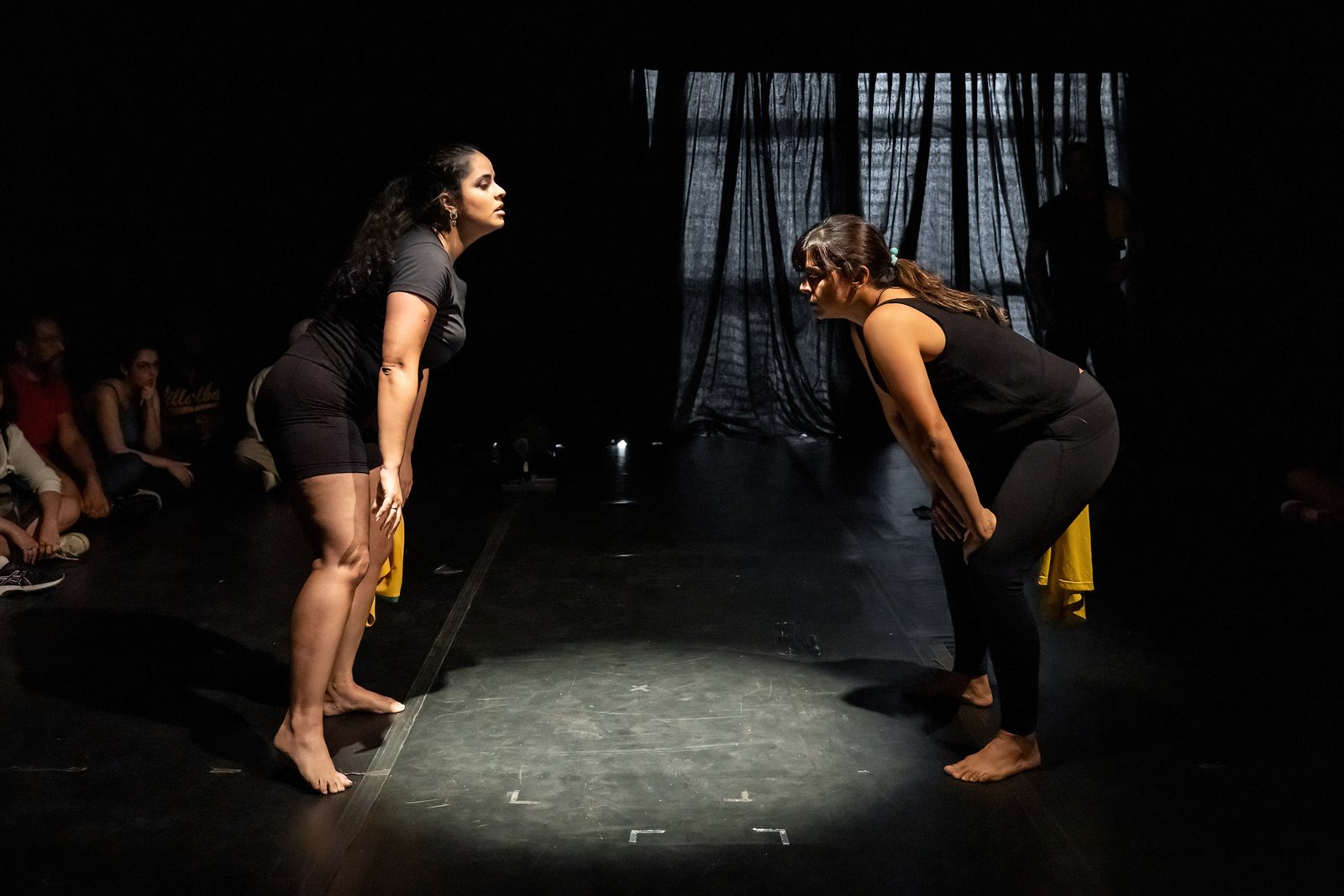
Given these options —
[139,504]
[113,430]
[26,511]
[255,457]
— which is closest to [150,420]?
[113,430]

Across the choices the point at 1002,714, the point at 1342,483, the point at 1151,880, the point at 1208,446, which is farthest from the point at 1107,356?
the point at 1151,880

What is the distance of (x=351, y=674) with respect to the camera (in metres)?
2.63

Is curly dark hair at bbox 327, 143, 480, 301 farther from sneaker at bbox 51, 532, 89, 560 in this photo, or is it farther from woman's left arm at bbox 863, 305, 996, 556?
sneaker at bbox 51, 532, 89, 560

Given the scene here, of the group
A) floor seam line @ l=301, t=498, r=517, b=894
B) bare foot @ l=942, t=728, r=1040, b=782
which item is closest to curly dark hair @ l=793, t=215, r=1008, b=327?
bare foot @ l=942, t=728, r=1040, b=782

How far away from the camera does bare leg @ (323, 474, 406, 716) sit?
255 centimetres

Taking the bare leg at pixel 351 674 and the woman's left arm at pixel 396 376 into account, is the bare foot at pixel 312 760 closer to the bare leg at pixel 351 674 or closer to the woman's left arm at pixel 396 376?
the bare leg at pixel 351 674

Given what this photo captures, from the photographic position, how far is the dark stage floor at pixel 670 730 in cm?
196

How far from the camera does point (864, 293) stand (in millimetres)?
2307

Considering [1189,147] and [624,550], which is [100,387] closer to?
[624,550]

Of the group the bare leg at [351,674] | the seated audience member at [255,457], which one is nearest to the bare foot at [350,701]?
the bare leg at [351,674]

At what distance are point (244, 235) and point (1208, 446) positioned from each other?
5.36m

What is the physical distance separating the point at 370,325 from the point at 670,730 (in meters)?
1.04

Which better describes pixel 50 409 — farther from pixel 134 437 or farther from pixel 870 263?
pixel 870 263

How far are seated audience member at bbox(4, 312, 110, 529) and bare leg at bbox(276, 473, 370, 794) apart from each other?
8.52ft
